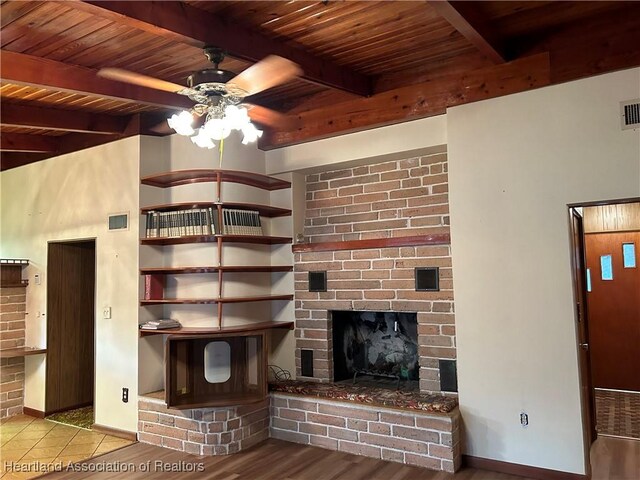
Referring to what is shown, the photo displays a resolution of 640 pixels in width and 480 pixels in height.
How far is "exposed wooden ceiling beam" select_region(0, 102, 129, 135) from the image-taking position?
4004mm

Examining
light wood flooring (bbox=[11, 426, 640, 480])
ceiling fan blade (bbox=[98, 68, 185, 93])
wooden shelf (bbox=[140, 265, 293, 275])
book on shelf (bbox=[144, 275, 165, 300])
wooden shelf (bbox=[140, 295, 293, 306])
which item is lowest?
light wood flooring (bbox=[11, 426, 640, 480])

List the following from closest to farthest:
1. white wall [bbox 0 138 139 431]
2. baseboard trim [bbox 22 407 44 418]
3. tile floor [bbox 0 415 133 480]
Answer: tile floor [bbox 0 415 133 480], white wall [bbox 0 138 139 431], baseboard trim [bbox 22 407 44 418]

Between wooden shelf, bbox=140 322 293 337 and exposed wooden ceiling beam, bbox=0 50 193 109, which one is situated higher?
exposed wooden ceiling beam, bbox=0 50 193 109

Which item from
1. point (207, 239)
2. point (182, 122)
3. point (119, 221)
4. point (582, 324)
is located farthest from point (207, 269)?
point (582, 324)

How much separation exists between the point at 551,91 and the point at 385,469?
2955 millimetres

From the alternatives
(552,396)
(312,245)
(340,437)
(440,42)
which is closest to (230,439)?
(340,437)

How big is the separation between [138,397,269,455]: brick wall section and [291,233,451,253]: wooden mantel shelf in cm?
145

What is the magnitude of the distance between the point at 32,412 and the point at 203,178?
130 inches

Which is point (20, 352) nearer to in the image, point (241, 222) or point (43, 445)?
point (43, 445)

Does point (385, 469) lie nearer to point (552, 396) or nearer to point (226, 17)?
point (552, 396)

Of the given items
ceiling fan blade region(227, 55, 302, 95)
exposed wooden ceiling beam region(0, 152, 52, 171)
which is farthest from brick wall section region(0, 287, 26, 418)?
ceiling fan blade region(227, 55, 302, 95)

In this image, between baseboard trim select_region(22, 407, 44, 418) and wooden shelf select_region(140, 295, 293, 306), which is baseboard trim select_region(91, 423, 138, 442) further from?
wooden shelf select_region(140, 295, 293, 306)

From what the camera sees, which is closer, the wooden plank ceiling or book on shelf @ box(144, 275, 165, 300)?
the wooden plank ceiling

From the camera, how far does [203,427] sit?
3.95 m
